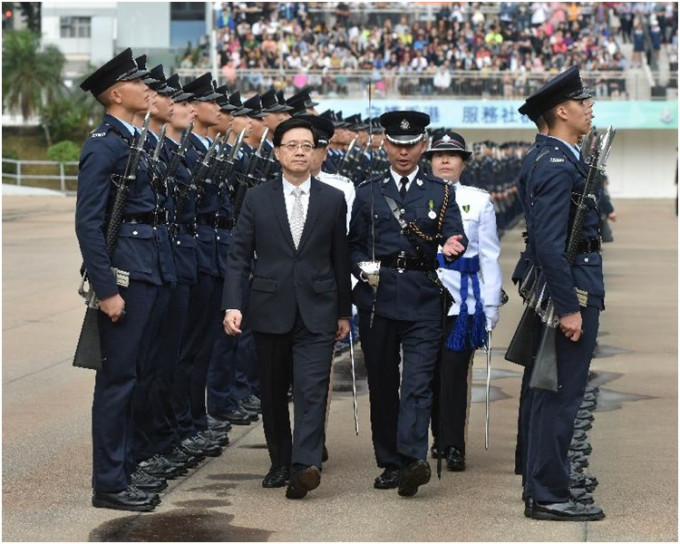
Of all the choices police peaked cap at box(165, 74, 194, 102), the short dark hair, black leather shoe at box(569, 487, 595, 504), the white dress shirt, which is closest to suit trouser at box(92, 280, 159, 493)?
the white dress shirt

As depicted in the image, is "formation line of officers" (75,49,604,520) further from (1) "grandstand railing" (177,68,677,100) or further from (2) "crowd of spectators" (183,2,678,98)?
(2) "crowd of spectators" (183,2,678,98)

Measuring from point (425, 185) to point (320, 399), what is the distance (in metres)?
1.16

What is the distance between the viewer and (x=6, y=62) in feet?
212

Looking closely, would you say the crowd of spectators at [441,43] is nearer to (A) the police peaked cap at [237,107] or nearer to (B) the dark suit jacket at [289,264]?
(A) the police peaked cap at [237,107]

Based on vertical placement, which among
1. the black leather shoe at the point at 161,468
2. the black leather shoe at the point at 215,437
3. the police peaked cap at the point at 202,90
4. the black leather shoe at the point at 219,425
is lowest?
the black leather shoe at the point at 219,425

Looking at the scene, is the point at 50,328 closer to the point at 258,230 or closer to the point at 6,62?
the point at 258,230

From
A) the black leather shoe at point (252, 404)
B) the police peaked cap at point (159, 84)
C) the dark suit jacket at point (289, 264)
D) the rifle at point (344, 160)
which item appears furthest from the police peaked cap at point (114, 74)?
the rifle at point (344, 160)

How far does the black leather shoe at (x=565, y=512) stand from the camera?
7.44 metres

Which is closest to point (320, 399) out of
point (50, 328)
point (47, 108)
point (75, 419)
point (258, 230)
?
point (258, 230)

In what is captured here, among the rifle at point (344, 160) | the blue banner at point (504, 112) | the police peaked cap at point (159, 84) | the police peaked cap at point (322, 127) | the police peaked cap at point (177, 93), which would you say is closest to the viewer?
the police peaked cap at point (159, 84)

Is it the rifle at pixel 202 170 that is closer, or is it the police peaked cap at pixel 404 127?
the police peaked cap at pixel 404 127

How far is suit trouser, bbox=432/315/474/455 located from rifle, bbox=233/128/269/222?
1846 millimetres

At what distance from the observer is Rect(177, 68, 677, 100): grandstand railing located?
5106 centimetres

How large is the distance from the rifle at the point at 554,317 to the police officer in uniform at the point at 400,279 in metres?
0.78
